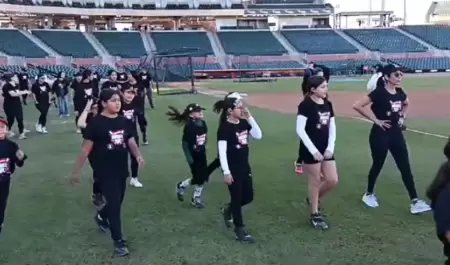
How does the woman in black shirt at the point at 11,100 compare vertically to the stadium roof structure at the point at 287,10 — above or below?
below

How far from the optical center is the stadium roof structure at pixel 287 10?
81.4 meters

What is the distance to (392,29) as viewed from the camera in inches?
3027

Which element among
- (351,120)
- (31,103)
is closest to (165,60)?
(31,103)

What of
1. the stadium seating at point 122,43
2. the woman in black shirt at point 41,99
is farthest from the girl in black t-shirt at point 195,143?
the stadium seating at point 122,43

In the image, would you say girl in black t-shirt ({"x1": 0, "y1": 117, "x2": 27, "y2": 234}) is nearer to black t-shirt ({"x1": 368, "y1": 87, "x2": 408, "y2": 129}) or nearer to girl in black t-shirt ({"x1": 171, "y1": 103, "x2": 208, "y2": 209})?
girl in black t-shirt ({"x1": 171, "y1": 103, "x2": 208, "y2": 209})

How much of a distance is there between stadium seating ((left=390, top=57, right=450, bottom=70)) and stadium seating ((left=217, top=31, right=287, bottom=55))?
12138 millimetres

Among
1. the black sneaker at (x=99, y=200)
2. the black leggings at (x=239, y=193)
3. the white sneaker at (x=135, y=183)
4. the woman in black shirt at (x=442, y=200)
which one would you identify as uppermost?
the woman in black shirt at (x=442, y=200)

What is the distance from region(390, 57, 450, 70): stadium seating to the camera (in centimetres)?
6312

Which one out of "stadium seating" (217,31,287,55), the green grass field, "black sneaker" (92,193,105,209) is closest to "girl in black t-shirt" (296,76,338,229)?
the green grass field

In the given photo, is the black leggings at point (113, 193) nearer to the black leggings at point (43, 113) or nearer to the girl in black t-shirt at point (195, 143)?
the girl in black t-shirt at point (195, 143)

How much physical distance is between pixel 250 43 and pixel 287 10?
13757 millimetres

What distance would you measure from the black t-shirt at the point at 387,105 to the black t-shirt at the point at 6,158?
4.51 m

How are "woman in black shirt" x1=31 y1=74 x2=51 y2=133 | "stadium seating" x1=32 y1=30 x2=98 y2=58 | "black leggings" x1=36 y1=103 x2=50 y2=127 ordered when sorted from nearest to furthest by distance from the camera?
"black leggings" x1=36 y1=103 x2=50 y2=127, "woman in black shirt" x1=31 y1=74 x2=51 y2=133, "stadium seating" x1=32 y1=30 x2=98 y2=58

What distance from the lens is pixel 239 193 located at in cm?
729
